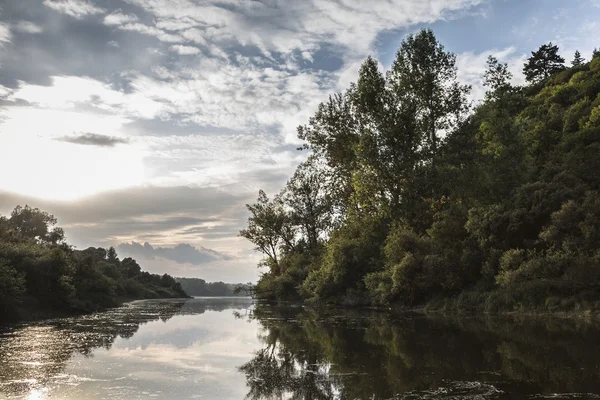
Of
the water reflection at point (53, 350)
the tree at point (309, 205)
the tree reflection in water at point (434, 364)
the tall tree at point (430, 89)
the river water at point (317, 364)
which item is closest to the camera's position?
the tree reflection in water at point (434, 364)

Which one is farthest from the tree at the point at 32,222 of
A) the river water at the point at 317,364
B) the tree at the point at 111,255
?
the river water at the point at 317,364

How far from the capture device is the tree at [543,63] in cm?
9884

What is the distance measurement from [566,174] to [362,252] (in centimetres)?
1847

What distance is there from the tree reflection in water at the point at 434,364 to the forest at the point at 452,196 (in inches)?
277

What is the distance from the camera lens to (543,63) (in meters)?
99.9

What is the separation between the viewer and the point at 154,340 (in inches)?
691

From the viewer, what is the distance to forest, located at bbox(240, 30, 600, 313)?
78.6 ft

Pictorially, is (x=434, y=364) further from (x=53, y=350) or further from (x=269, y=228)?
(x=269, y=228)

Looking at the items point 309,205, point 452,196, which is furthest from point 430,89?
point 309,205

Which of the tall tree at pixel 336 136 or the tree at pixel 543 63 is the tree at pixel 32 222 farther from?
the tree at pixel 543 63

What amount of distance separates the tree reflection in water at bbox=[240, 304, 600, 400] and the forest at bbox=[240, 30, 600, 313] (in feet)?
23.1

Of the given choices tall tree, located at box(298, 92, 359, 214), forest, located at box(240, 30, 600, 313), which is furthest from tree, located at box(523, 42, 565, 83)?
tall tree, located at box(298, 92, 359, 214)

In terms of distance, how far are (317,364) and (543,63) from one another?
109 m

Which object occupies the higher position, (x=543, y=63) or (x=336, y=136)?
(x=543, y=63)
